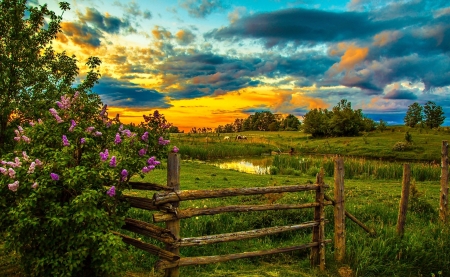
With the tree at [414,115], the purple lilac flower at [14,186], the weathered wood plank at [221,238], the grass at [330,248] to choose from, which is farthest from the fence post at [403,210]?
the tree at [414,115]

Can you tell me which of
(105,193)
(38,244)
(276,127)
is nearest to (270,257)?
(105,193)

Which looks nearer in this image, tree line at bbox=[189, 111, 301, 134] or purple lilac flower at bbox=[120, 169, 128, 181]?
purple lilac flower at bbox=[120, 169, 128, 181]

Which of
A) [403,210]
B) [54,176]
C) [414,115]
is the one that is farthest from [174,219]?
[414,115]

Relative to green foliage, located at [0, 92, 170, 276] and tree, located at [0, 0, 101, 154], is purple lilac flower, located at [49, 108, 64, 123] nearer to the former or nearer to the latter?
green foliage, located at [0, 92, 170, 276]

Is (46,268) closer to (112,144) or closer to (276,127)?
(112,144)

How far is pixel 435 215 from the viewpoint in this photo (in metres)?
11.0

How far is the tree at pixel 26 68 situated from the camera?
835 centimetres

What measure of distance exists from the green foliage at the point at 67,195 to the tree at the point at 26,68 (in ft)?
8.99

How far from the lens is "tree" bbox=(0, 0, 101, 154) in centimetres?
835

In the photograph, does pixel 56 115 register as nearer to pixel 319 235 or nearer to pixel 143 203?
pixel 143 203

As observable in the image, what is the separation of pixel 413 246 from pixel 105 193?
6.88 m

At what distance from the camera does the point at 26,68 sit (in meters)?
8.91

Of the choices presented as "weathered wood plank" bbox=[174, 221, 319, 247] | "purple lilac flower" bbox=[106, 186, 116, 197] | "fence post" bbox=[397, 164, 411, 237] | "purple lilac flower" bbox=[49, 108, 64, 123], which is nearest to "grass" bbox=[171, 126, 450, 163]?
"fence post" bbox=[397, 164, 411, 237]

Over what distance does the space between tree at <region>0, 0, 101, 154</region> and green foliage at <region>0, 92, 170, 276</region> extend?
2740 mm
